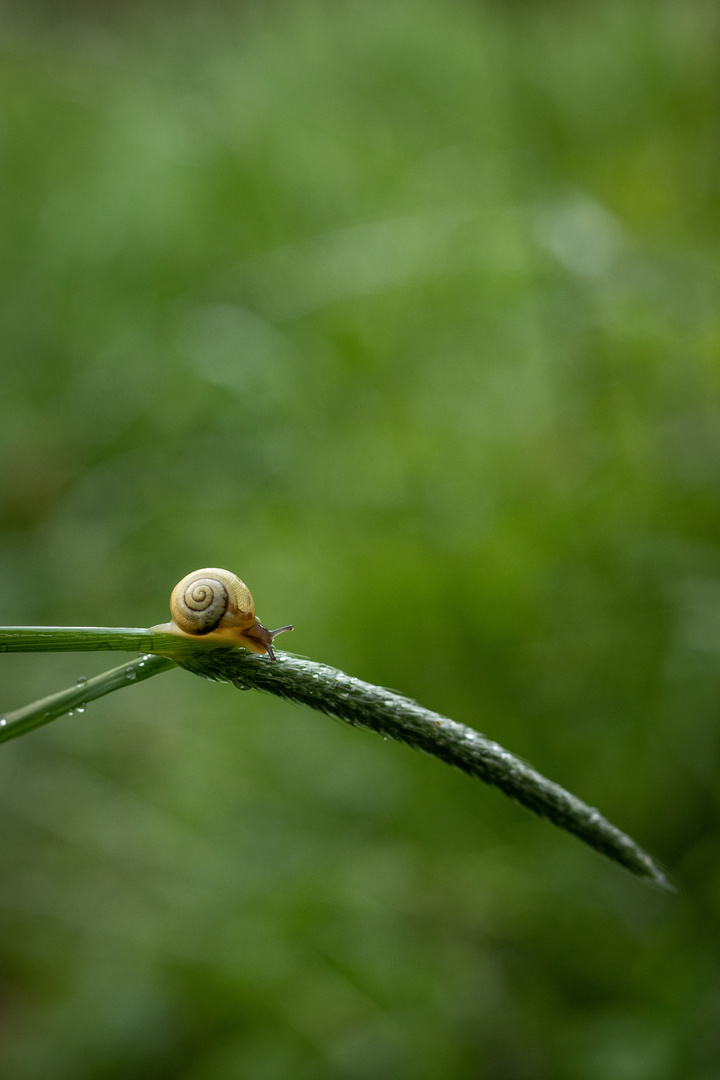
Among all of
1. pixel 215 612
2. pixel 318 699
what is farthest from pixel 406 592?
pixel 318 699

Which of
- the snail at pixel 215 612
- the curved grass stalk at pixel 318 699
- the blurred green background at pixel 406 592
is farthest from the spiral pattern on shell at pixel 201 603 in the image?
the blurred green background at pixel 406 592

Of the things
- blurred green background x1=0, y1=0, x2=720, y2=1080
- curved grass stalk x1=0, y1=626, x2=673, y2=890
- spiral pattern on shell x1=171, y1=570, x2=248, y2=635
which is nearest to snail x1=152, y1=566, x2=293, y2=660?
spiral pattern on shell x1=171, y1=570, x2=248, y2=635

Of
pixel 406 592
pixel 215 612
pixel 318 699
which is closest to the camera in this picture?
pixel 318 699

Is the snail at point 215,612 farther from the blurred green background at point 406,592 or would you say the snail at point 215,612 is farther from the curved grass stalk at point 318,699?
the blurred green background at point 406,592

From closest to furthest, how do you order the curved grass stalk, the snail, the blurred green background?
the curved grass stalk → the snail → the blurred green background

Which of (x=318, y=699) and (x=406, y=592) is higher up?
(x=406, y=592)

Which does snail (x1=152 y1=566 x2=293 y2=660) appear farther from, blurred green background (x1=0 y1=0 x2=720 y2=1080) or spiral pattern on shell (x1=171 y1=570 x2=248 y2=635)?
blurred green background (x1=0 y1=0 x2=720 y2=1080)

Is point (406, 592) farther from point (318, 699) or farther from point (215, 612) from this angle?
point (318, 699)
